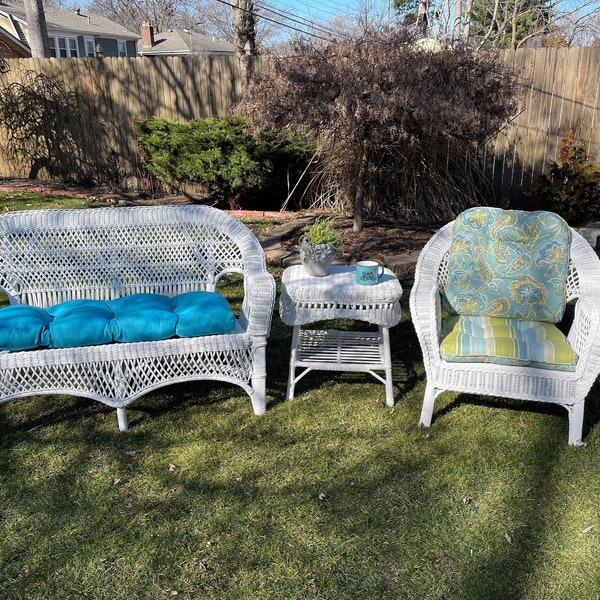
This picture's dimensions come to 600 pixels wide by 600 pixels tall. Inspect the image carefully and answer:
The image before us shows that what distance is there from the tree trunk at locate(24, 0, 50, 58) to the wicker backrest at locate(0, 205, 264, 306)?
9318mm

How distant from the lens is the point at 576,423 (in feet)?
8.87

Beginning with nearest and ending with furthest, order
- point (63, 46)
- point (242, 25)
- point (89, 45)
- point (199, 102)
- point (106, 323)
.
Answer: point (106, 323) → point (199, 102) → point (242, 25) → point (63, 46) → point (89, 45)

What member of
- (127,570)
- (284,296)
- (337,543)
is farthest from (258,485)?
(284,296)

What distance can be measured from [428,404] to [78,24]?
88.7ft

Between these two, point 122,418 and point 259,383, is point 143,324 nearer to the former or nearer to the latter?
point 122,418

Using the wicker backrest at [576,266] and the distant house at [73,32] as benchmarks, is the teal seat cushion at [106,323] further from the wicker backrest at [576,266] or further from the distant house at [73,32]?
the distant house at [73,32]

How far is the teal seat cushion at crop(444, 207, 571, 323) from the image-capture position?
10.1 ft

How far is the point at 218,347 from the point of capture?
285cm

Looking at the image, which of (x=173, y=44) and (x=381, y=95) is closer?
(x=381, y=95)

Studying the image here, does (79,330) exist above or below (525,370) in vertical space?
above

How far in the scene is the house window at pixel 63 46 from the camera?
76.9 ft

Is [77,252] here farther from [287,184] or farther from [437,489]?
[287,184]

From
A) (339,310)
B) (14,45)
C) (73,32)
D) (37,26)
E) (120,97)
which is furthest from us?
(73,32)

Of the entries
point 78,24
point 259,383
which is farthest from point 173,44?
point 259,383
